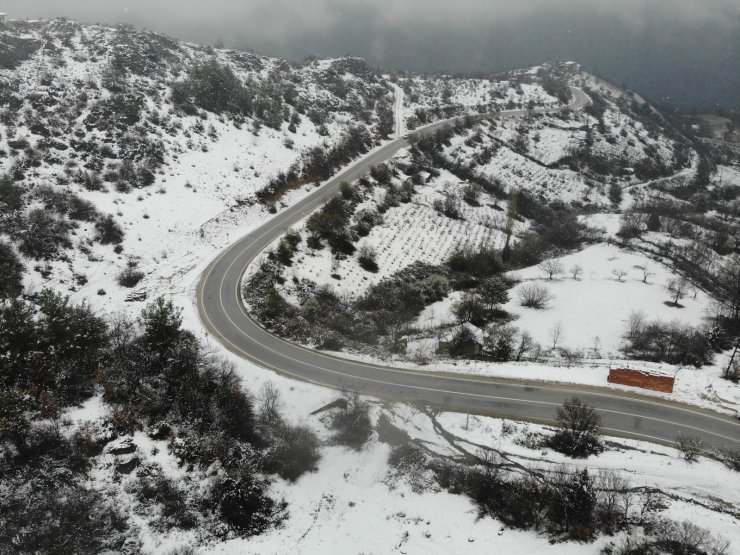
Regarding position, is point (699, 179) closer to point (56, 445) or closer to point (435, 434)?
point (435, 434)

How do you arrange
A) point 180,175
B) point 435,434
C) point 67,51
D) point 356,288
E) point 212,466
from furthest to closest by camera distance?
point 67,51 → point 180,175 → point 356,288 → point 435,434 → point 212,466

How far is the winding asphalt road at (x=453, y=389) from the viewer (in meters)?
27.0

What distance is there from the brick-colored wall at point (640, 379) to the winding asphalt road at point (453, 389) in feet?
3.43

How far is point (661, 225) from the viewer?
7706cm

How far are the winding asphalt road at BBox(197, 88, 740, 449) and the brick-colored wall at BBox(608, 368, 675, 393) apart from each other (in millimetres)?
1046

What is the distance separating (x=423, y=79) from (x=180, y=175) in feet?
414

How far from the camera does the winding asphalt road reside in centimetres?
2698

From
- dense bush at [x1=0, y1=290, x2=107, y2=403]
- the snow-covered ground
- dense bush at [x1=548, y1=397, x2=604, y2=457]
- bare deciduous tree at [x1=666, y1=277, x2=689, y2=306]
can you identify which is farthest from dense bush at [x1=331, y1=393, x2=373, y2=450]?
bare deciduous tree at [x1=666, y1=277, x2=689, y2=306]

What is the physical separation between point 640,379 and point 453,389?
1323cm

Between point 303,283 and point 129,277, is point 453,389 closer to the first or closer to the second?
point 303,283

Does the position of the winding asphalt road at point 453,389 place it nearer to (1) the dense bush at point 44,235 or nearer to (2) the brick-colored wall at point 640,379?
(2) the brick-colored wall at point 640,379

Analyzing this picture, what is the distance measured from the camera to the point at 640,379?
30.0 metres

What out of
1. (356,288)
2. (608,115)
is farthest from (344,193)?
(608,115)

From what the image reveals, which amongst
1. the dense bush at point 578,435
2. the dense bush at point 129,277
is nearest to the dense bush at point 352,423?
the dense bush at point 578,435
